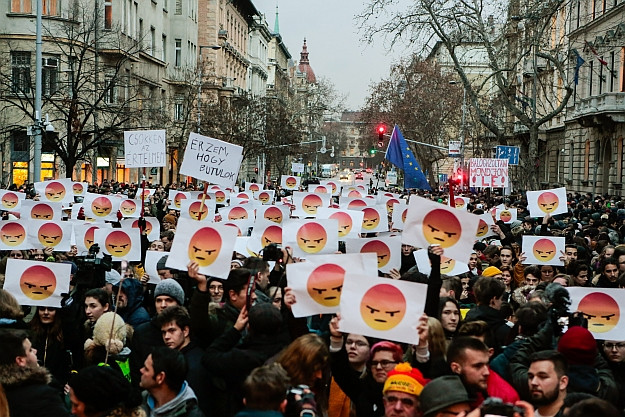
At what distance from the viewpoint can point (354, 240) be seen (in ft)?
35.3

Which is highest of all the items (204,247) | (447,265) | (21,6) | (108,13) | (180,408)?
(108,13)

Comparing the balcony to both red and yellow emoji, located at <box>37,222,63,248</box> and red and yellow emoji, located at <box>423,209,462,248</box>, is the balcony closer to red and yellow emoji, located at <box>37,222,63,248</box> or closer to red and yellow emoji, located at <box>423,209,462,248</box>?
red and yellow emoji, located at <box>37,222,63,248</box>

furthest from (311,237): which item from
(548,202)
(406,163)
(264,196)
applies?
(264,196)

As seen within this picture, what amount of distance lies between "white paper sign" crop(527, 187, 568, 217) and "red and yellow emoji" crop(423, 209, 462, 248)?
998cm

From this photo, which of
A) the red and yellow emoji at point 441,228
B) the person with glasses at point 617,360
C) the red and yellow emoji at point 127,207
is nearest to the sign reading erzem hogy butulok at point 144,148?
the red and yellow emoji at point 127,207

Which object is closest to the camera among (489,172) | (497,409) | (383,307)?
(497,409)

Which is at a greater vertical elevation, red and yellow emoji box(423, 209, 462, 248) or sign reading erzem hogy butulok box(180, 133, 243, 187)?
sign reading erzem hogy butulok box(180, 133, 243, 187)

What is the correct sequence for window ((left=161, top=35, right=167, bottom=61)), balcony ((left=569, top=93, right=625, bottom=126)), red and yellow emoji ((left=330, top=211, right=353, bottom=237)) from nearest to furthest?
red and yellow emoji ((left=330, top=211, right=353, bottom=237)), balcony ((left=569, top=93, right=625, bottom=126)), window ((left=161, top=35, right=167, bottom=61))

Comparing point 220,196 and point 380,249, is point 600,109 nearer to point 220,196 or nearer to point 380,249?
point 220,196

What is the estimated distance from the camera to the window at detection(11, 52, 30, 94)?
3762 centimetres

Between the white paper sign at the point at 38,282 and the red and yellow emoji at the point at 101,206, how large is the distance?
8469 mm

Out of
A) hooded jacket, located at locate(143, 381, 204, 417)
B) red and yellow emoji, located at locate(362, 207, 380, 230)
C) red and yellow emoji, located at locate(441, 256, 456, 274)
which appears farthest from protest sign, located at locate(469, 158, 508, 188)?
hooded jacket, located at locate(143, 381, 204, 417)

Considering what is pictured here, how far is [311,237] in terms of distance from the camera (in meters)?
11.2

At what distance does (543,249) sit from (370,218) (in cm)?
423
